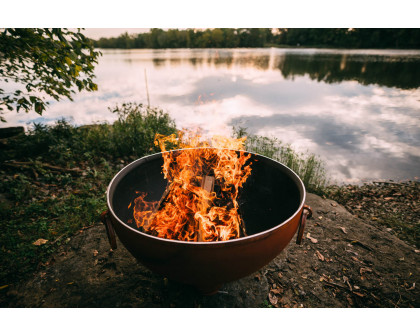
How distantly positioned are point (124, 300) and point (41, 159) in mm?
4183

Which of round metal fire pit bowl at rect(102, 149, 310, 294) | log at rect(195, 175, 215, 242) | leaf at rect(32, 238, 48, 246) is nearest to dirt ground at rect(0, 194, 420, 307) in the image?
leaf at rect(32, 238, 48, 246)

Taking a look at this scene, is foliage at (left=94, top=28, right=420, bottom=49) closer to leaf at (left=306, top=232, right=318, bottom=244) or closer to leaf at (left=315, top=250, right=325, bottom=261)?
leaf at (left=306, top=232, right=318, bottom=244)

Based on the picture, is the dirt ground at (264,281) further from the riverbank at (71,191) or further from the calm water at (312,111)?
the calm water at (312,111)

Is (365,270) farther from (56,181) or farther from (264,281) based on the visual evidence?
(56,181)

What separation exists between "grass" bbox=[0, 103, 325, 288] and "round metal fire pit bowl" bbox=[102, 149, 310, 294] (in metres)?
1.63

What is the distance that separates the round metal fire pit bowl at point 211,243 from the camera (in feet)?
4.41

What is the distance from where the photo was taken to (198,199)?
92.2 inches

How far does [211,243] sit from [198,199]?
1076 mm

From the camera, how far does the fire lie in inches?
84.4

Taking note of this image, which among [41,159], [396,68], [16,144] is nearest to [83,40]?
[41,159]

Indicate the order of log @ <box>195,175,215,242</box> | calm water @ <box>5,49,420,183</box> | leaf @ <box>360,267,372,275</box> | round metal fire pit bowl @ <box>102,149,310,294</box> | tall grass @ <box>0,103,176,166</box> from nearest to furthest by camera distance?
round metal fire pit bowl @ <box>102,149,310,294</box>, log @ <box>195,175,215,242</box>, leaf @ <box>360,267,372,275</box>, tall grass @ <box>0,103,176,166</box>, calm water @ <box>5,49,420,183</box>

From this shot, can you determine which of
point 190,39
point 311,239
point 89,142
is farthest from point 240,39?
point 311,239

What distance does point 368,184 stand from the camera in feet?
17.2

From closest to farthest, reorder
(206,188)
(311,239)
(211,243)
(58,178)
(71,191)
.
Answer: (211,243), (206,188), (311,239), (71,191), (58,178)
